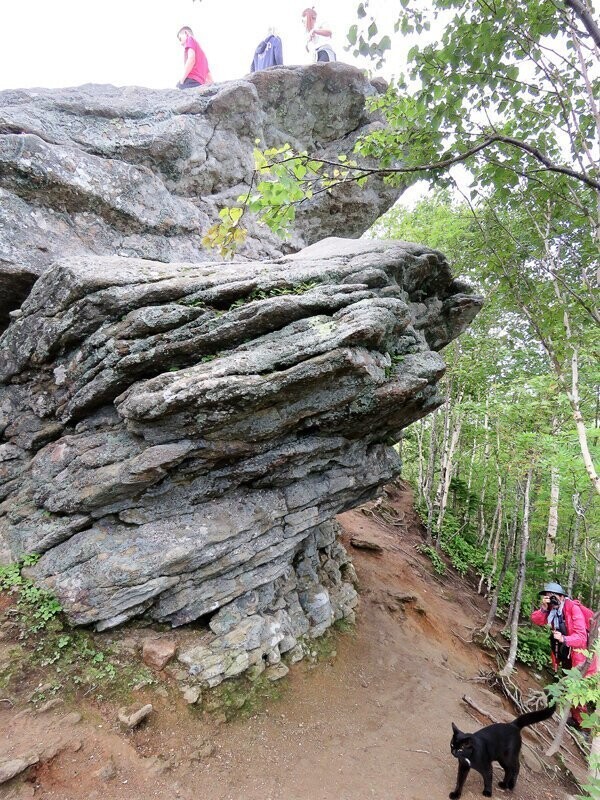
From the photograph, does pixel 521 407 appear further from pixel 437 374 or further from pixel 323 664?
pixel 323 664

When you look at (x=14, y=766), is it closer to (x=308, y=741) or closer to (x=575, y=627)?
(x=308, y=741)

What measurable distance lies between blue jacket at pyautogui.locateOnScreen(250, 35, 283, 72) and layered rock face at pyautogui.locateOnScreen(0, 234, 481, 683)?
37.1 ft

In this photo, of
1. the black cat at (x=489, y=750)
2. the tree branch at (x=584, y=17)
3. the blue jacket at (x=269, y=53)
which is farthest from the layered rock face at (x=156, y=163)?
the black cat at (x=489, y=750)

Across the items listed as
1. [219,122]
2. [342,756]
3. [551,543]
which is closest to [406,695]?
[342,756]

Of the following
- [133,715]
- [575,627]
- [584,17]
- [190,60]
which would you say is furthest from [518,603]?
[190,60]

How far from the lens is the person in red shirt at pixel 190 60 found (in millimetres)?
14703

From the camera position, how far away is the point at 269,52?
14375mm

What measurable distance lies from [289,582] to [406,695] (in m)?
3.07

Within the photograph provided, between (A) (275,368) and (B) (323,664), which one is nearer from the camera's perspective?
(A) (275,368)

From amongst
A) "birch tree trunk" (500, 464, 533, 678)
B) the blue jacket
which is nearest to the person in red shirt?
the blue jacket

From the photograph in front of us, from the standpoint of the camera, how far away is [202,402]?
6043mm

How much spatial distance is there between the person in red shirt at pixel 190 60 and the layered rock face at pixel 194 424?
36.9ft

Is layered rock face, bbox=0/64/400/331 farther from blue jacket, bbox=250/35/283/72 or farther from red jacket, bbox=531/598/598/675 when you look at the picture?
red jacket, bbox=531/598/598/675

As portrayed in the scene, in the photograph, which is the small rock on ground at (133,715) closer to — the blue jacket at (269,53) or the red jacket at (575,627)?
the red jacket at (575,627)
